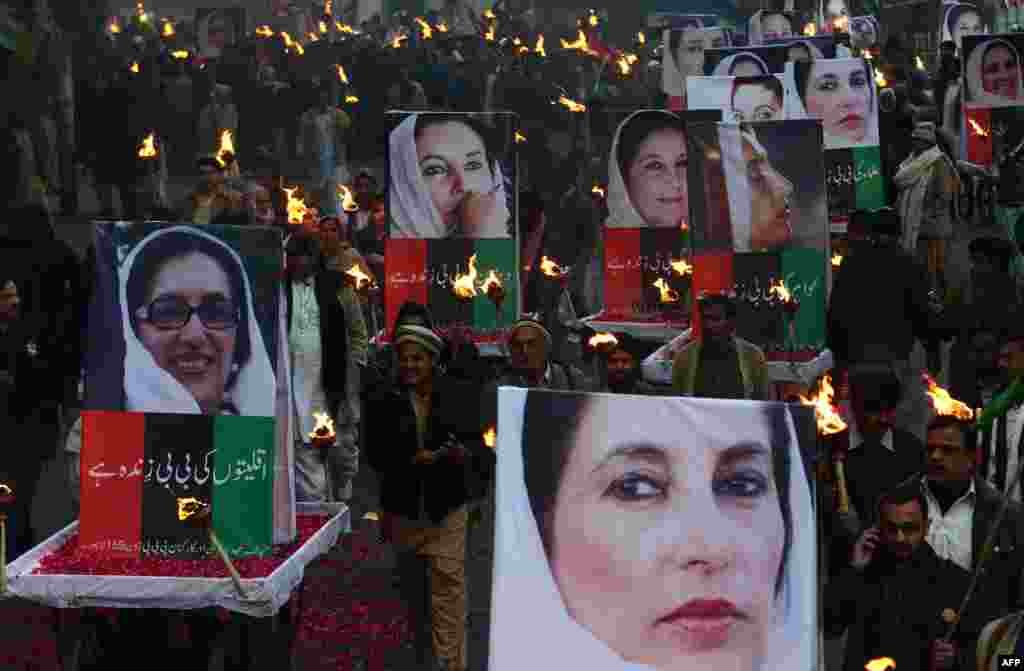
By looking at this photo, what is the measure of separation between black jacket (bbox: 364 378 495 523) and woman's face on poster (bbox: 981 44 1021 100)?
10547 millimetres

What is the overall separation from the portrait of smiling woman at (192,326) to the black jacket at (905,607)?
2.40 m

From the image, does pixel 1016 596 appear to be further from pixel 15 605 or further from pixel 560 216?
pixel 560 216

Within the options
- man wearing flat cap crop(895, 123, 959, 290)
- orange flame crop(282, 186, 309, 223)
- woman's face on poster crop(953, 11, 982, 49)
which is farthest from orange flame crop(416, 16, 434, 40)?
orange flame crop(282, 186, 309, 223)

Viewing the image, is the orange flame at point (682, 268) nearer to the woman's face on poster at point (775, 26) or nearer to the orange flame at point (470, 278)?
the orange flame at point (470, 278)

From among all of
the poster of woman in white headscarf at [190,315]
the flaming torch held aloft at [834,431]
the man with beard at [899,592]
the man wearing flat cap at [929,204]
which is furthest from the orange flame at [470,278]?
the man with beard at [899,592]

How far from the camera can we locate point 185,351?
6.99 meters

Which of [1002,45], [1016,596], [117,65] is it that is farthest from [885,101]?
[1016,596]

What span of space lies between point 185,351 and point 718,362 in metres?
2.77

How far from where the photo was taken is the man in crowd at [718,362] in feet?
28.3

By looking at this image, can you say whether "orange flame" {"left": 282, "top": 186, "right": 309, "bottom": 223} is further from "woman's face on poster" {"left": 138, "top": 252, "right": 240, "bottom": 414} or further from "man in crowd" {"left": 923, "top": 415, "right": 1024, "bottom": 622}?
"man in crowd" {"left": 923, "top": 415, "right": 1024, "bottom": 622}

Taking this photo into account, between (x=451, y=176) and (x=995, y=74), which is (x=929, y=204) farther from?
(x=451, y=176)

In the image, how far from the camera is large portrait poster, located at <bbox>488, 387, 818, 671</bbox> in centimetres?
552

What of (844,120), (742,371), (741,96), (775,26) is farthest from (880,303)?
(775,26)

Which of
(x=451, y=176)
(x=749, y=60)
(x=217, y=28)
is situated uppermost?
(x=217, y=28)
